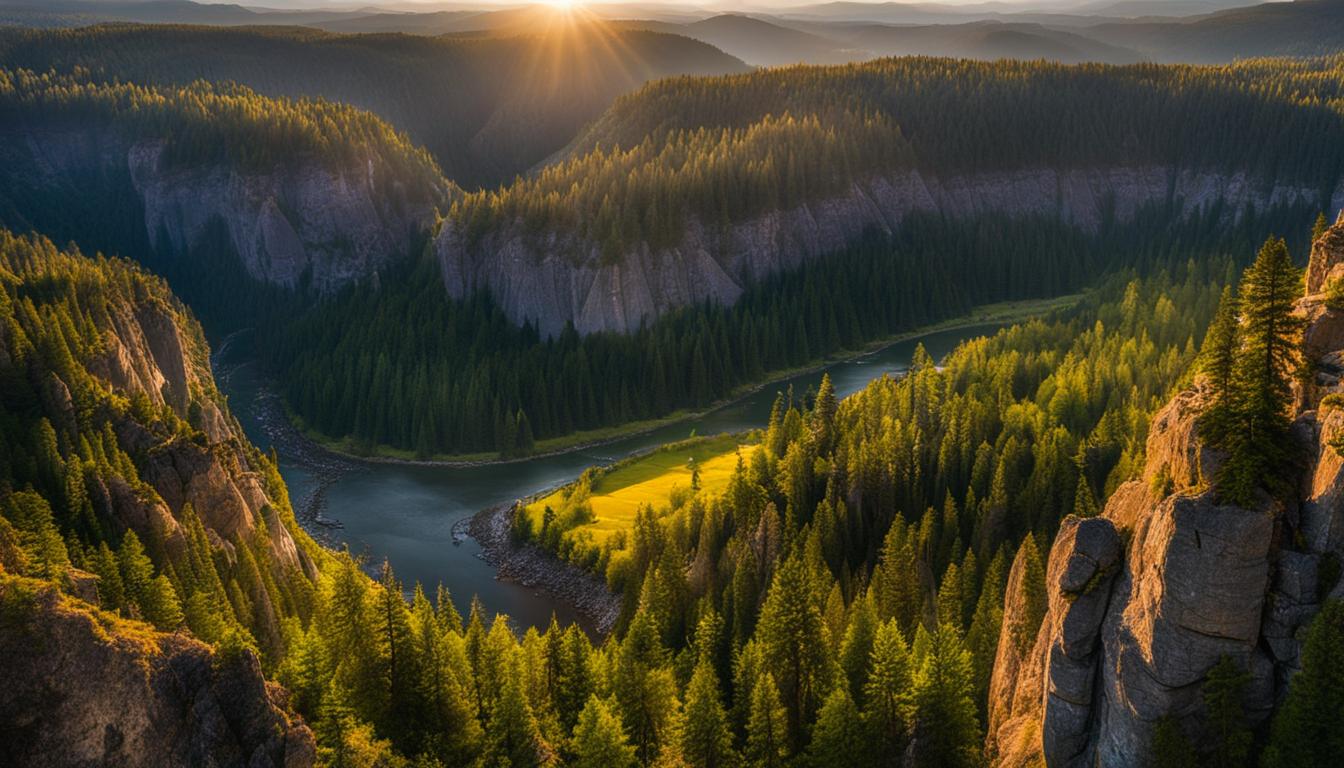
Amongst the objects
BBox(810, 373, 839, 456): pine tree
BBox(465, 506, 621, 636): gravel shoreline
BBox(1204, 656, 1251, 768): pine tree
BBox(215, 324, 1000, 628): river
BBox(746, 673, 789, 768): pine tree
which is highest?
BBox(1204, 656, 1251, 768): pine tree

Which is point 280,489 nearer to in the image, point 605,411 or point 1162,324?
point 605,411

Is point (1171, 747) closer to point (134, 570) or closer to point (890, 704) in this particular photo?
point (890, 704)

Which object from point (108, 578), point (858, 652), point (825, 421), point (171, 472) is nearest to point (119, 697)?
point (108, 578)

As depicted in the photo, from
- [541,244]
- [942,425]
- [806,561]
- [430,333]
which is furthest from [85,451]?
[541,244]

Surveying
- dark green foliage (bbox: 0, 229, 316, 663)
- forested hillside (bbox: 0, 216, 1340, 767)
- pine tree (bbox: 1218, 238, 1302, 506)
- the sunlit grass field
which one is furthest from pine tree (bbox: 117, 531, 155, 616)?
pine tree (bbox: 1218, 238, 1302, 506)

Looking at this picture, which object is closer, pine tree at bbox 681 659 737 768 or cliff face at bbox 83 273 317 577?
pine tree at bbox 681 659 737 768

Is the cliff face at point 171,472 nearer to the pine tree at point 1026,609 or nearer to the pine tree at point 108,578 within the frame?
the pine tree at point 108,578

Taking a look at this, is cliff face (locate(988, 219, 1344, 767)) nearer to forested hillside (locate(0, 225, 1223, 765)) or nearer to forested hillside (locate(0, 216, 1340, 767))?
forested hillside (locate(0, 216, 1340, 767))
